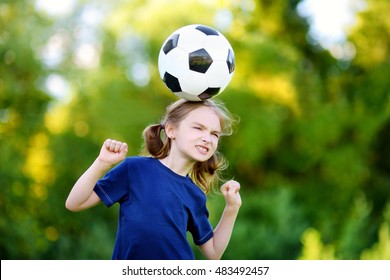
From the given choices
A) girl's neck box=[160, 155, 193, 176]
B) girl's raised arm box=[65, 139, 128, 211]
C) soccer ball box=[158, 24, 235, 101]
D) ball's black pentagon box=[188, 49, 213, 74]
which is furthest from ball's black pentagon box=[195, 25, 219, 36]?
girl's raised arm box=[65, 139, 128, 211]

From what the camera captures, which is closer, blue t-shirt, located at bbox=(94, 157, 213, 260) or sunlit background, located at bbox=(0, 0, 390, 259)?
blue t-shirt, located at bbox=(94, 157, 213, 260)

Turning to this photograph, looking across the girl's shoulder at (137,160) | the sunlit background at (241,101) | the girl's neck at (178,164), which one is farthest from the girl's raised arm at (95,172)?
the sunlit background at (241,101)

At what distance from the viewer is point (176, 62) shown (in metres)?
3.11

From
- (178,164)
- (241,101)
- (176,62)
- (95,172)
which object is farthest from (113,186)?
(241,101)

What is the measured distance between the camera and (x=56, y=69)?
48.1ft

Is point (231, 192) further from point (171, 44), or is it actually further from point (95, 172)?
point (171, 44)

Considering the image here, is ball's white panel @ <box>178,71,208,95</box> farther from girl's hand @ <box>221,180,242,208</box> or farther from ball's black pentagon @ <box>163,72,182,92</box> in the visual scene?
girl's hand @ <box>221,180,242,208</box>

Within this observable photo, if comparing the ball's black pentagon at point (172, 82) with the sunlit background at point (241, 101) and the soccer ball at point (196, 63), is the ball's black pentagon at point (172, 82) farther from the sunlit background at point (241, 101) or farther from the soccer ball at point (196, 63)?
the sunlit background at point (241, 101)

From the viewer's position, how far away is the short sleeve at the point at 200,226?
2906 mm

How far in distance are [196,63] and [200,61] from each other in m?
0.03

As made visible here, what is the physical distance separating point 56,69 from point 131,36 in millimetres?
1963

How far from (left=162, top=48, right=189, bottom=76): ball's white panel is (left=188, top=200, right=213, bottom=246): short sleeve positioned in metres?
0.64

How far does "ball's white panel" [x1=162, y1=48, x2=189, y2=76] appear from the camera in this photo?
308cm

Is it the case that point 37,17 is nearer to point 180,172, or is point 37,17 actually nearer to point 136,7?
point 136,7
